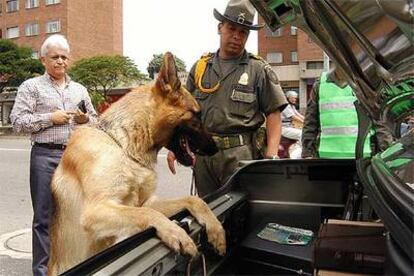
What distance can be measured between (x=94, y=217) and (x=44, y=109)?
5.93 ft

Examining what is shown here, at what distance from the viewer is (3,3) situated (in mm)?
57469

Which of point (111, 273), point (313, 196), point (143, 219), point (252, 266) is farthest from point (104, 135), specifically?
point (111, 273)

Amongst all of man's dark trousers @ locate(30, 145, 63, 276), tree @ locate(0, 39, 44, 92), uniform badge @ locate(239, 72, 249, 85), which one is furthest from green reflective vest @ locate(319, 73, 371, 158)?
tree @ locate(0, 39, 44, 92)

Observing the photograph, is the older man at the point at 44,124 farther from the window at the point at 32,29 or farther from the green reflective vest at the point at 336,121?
the window at the point at 32,29

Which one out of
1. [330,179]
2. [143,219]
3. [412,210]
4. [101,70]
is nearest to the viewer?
[412,210]


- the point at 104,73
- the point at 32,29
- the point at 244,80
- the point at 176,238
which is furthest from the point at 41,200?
the point at 32,29

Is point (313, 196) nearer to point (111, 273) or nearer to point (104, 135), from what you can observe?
point (104, 135)

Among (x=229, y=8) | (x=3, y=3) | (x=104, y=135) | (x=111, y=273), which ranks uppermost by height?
(x=3, y=3)

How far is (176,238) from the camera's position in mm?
1663

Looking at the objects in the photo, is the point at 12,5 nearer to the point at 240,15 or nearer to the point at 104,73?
the point at 104,73

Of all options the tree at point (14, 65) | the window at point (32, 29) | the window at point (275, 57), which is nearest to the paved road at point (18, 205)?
the tree at point (14, 65)

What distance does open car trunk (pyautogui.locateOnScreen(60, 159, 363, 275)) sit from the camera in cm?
232

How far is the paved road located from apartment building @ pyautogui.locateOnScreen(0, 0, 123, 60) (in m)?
43.4

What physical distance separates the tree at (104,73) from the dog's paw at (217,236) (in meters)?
41.4
